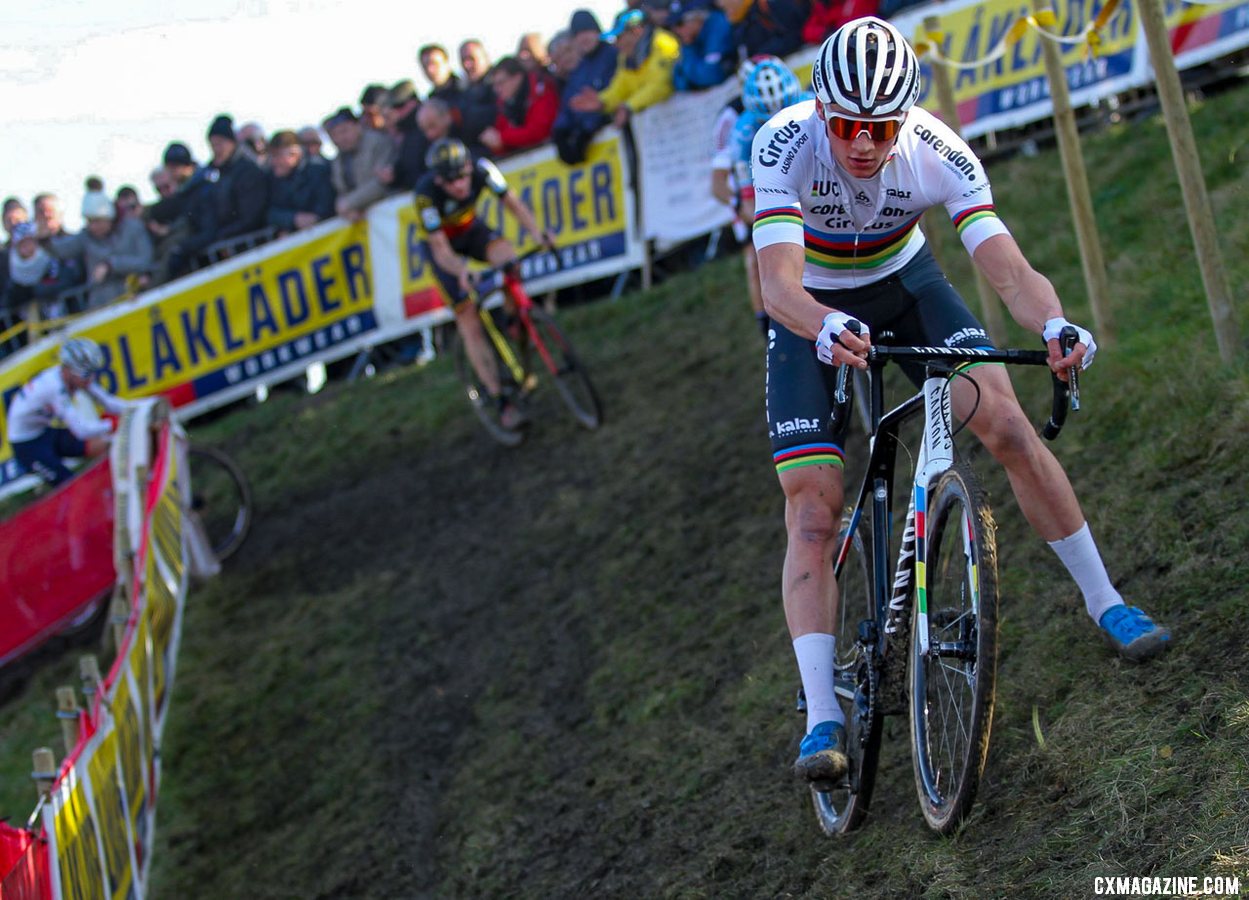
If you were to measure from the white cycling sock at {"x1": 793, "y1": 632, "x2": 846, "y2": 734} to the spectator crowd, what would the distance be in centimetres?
851

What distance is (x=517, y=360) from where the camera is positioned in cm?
1214

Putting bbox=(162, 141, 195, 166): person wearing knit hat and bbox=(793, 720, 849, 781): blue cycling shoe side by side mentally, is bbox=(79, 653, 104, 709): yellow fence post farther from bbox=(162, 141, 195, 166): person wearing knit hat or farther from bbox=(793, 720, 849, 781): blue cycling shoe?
bbox=(162, 141, 195, 166): person wearing knit hat

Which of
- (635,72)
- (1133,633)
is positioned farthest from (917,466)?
(635,72)

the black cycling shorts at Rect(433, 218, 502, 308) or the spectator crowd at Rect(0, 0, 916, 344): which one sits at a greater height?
the spectator crowd at Rect(0, 0, 916, 344)

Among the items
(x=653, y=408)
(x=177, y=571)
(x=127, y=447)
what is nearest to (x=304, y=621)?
(x=177, y=571)

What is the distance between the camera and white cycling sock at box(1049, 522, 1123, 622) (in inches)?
199

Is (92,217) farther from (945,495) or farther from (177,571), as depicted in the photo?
(945,495)

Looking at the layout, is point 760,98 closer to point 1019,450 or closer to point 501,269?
point 501,269

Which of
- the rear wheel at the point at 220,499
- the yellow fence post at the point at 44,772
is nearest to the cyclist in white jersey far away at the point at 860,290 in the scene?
the yellow fence post at the point at 44,772

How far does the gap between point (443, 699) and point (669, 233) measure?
6.58 meters

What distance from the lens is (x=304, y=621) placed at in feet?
35.4

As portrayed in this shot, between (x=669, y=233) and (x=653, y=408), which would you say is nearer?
(x=653, y=408)

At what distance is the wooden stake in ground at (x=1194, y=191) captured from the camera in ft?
22.2

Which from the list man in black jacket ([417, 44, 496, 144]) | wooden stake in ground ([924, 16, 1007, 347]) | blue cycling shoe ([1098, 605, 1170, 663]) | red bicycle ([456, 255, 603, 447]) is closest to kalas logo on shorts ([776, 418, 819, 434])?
blue cycling shoe ([1098, 605, 1170, 663])
